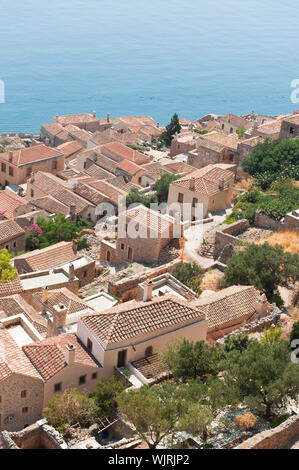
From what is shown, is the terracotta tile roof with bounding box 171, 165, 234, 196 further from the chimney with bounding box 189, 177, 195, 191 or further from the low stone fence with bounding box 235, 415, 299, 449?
the low stone fence with bounding box 235, 415, 299, 449

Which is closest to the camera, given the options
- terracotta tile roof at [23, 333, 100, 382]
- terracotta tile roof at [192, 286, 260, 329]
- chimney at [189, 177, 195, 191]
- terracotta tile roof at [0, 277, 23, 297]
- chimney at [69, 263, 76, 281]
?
terracotta tile roof at [23, 333, 100, 382]

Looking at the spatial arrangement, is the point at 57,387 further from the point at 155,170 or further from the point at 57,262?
the point at 155,170

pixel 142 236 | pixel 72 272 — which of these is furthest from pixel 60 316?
pixel 142 236

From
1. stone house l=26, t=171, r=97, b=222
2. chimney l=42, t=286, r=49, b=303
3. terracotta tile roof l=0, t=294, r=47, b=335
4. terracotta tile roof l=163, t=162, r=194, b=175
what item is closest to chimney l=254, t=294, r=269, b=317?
terracotta tile roof l=0, t=294, r=47, b=335

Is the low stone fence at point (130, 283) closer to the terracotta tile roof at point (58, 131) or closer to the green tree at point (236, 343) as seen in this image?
the green tree at point (236, 343)

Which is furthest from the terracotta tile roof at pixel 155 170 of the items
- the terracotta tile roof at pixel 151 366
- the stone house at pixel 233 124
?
the terracotta tile roof at pixel 151 366

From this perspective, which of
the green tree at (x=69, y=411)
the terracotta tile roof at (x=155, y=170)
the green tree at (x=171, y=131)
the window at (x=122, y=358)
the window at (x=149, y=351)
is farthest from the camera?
the green tree at (x=171, y=131)
